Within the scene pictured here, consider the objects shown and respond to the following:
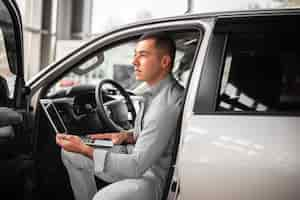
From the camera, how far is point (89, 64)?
2785 millimetres

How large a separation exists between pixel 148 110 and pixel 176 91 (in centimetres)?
18

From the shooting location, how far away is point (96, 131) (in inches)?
116

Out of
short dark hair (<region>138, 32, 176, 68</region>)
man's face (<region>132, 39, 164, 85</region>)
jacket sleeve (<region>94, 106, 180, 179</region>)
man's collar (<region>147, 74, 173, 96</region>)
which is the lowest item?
jacket sleeve (<region>94, 106, 180, 179</region>)

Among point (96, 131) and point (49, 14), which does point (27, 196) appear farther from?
point (49, 14)

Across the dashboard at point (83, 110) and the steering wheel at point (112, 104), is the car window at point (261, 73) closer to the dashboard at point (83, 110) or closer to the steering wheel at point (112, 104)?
the steering wheel at point (112, 104)

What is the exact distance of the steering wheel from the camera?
2804 mm

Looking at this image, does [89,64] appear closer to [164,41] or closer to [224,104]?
[164,41]

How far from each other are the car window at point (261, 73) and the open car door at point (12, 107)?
1083 mm

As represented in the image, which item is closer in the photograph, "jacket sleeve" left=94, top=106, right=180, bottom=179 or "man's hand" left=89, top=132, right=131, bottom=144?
"jacket sleeve" left=94, top=106, right=180, bottom=179

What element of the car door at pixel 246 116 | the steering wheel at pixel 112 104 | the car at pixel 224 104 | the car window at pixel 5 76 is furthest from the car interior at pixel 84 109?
the car door at pixel 246 116

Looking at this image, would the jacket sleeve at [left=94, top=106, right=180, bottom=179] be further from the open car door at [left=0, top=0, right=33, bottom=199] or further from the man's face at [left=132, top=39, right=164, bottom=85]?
the open car door at [left=0, top=0, right=33, bottom=199]

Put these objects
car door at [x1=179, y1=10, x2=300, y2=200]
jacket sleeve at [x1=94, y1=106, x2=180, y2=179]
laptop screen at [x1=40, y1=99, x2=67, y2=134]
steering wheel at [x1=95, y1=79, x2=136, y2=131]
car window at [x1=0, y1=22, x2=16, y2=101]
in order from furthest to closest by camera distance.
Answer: steering wheel at [x1=95, y1=79, x2=136, y2=131]
laptop screen at [x1=40, y1=99, x2=67, y2=134]
car window at [x1=0, y1=22, x2=16, y2=101]
jacket sleeve at [x1=94, y1=106, x2=180, y2=179]
car door at [x1=179, y1=10, x2=300, y2=200]

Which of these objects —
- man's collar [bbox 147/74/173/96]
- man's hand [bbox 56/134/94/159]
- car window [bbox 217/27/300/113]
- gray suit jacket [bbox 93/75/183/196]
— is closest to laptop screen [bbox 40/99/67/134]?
man's hand [bbox 56/134/94/159]

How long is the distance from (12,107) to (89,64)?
57cm
